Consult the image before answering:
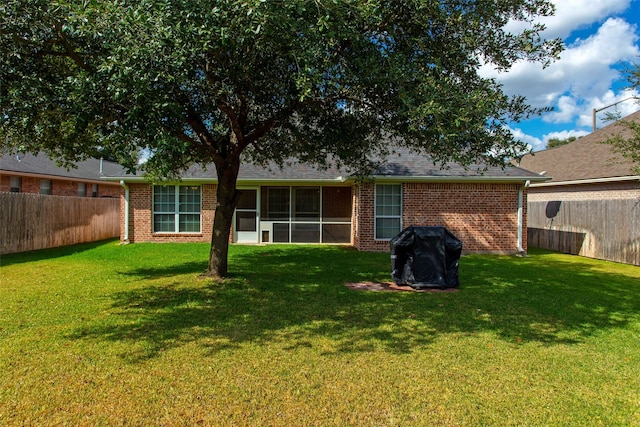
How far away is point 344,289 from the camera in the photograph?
7871mm

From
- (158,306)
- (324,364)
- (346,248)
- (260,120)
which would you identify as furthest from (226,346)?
(346,248)

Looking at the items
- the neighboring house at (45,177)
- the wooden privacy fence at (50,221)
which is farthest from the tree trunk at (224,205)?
the neighboring house at (45,177)

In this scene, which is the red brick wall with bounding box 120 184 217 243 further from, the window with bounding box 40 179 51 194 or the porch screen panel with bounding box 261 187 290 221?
the window with bounding box 40 179 51 194

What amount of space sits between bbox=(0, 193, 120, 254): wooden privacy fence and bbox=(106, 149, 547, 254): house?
6.37 ft

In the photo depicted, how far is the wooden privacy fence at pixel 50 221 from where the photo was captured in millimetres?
12305

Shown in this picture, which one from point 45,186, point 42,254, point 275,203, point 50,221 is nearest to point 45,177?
point 45,186

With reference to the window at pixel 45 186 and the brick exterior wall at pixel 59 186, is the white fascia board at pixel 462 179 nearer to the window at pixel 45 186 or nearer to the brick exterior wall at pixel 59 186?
the brick exterior wall at pixel 59 186

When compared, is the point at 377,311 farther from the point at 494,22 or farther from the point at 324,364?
the point at 494,22

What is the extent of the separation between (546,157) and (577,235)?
816cm

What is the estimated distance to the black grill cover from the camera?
8078 mm

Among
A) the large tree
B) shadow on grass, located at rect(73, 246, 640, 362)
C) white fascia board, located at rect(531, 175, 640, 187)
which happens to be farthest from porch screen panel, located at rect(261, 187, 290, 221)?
white fascia board, located at rect(531, 175, 640, 187)

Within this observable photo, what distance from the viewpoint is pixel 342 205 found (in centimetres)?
1578

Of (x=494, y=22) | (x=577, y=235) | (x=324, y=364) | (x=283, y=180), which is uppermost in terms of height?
(x=494, y=22)

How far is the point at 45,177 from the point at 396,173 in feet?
53.3
